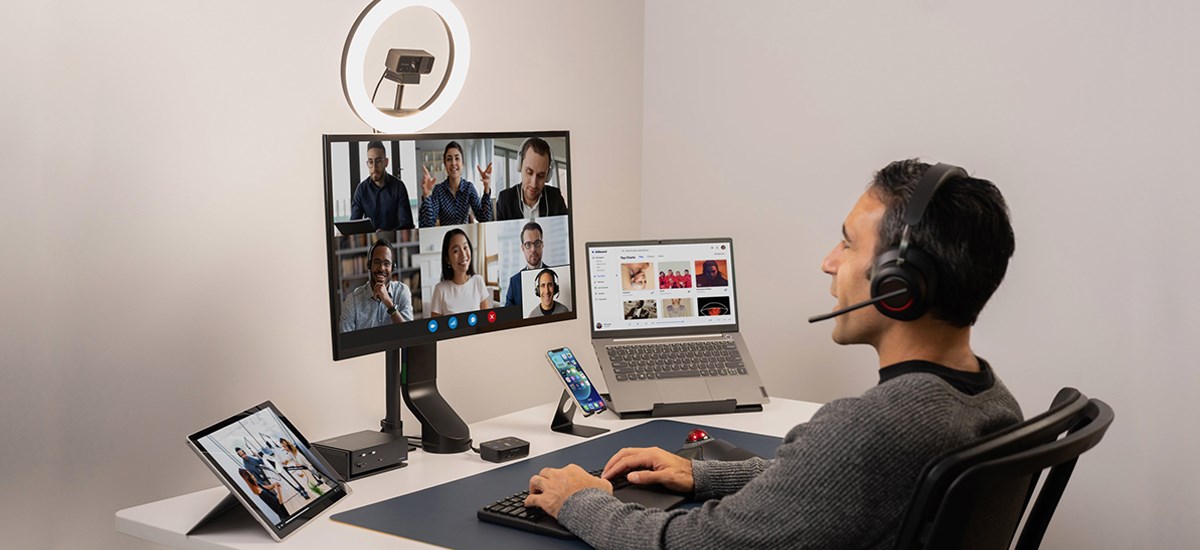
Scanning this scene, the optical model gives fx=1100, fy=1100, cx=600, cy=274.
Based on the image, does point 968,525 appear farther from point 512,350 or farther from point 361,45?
point 512,350

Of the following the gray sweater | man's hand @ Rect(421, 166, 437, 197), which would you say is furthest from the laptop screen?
the gray sweater

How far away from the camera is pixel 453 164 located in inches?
76.0

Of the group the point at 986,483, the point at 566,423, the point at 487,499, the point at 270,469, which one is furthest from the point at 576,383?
the point at 986,483

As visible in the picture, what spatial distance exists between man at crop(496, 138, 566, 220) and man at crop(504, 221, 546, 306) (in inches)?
1.0

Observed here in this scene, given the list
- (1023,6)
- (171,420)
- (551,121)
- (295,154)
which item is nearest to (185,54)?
(295,154)

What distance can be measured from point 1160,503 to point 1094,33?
105cm

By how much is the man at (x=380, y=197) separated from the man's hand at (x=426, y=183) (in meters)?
0.04

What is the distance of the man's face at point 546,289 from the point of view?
6.97ft

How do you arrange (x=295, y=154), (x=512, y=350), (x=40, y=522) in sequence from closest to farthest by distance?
1. (x=40, y=522)
2. (x=295, y=154)
3. (x=512, y=350)

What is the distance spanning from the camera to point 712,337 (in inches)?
96.0

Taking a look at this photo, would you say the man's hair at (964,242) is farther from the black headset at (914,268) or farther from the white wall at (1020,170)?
the white wall at (1020,170)

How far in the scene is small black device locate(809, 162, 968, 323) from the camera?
1257 mm

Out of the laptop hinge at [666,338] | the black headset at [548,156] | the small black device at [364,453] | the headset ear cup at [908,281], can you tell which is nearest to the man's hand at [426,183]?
the black headset at [548,156]

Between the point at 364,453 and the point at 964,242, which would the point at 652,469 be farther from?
the point at 964,242
